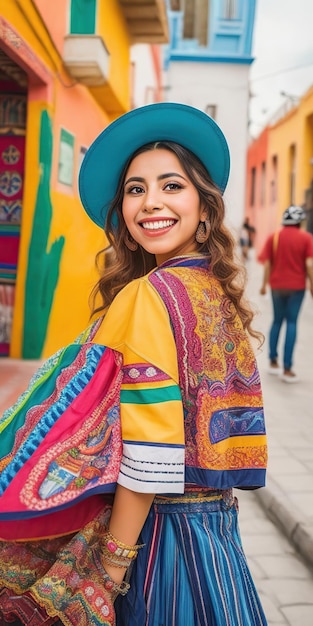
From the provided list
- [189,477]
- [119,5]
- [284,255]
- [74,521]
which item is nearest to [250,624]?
[189,477]

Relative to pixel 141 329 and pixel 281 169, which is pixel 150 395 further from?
pixel 281 169

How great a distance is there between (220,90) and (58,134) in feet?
51.0

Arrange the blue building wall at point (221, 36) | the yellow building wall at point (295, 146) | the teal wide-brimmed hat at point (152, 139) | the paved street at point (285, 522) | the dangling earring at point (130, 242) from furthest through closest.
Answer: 1. the yellow building wall at point (295, 146)
2. the blue building wall at point (221, 36)
3. the paved street at point (285, 522)
4. the dangling earring at point (130, 242)
5. the teal wide-brimmed hat at point (152, 139)

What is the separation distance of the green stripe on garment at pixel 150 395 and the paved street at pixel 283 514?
1.28 m

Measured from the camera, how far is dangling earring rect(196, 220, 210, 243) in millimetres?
1541

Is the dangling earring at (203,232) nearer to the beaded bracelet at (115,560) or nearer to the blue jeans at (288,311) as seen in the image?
the beaded bracelet at (115,560)

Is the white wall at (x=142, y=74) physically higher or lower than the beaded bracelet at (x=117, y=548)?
higher

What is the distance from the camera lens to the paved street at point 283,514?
2576 mm

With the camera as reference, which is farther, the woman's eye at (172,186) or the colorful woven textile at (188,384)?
the woman's eye at (172,186)

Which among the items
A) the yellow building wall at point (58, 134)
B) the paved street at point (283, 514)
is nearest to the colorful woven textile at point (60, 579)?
the paved street at point (283, 514)

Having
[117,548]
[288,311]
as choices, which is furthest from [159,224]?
[288,311]

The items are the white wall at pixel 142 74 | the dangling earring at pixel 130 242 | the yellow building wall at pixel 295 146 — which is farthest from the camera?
the yellow building wall at pixel 295 146

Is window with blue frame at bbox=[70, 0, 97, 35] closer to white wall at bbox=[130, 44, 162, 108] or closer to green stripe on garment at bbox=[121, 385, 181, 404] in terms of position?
white wall at bbox=[130, 44, 162, 108]

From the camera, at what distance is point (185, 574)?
135 centimetres
